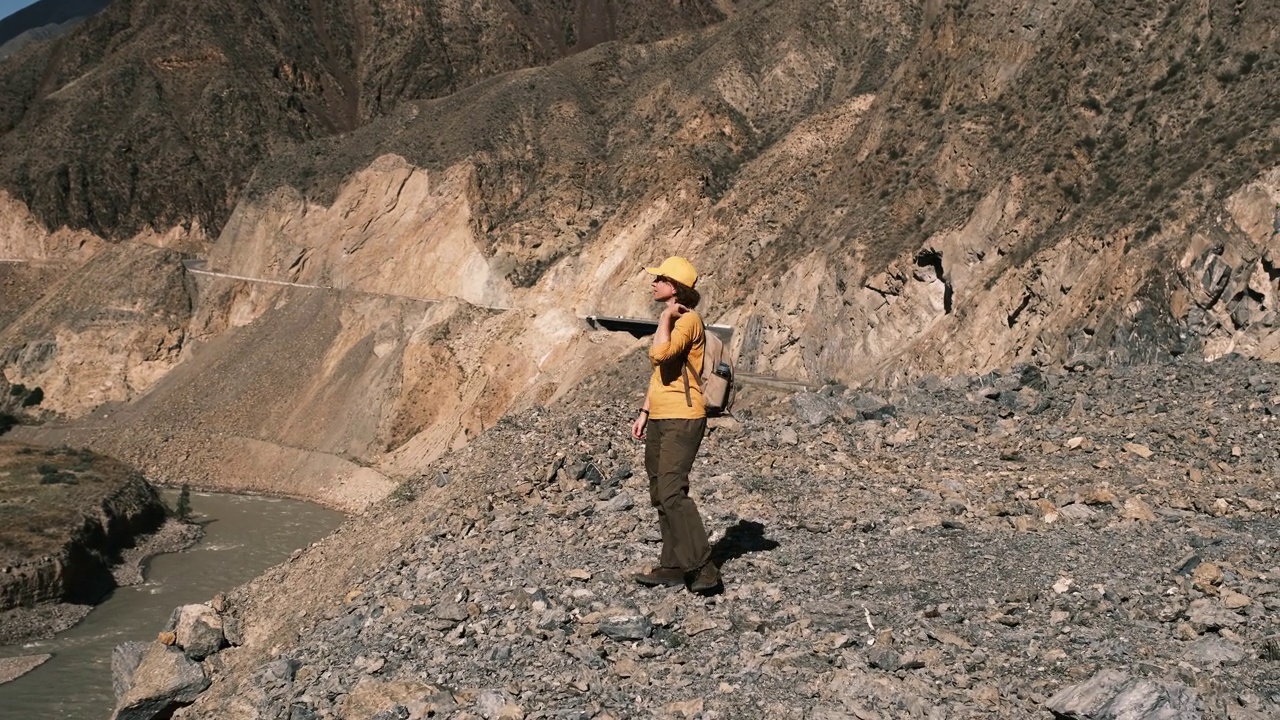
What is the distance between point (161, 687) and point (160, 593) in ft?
57.9

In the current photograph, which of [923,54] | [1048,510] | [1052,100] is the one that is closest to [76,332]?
[923,54]

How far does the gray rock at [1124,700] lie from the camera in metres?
5.59

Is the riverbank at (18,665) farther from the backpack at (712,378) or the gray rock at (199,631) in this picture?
the backpack at (712,378)

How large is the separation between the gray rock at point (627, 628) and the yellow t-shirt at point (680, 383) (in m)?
1.28

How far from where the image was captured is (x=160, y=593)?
27.0 metres

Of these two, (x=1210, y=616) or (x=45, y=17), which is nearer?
(x=1210, y=616)

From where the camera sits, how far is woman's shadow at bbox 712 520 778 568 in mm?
8629

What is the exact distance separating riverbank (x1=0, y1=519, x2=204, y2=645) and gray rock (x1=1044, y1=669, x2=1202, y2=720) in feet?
65.6

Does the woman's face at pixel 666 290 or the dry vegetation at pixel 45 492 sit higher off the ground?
the woman's face at pixel 666 290

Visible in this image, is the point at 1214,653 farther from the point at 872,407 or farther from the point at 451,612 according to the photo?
the point at 872,407

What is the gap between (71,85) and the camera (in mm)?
71938

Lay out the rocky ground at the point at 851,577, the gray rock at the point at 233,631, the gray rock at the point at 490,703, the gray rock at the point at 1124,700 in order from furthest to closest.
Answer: the gray rock at the point at 233,631, the gray rock at the point at 490,703, the rocky ground at the point at 851,577, the gray rock at the point at 1124,700

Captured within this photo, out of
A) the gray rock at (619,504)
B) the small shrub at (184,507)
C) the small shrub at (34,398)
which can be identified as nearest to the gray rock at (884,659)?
the gray rock at (619,504)

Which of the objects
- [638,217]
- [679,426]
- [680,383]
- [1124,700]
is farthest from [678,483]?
[638,217]
